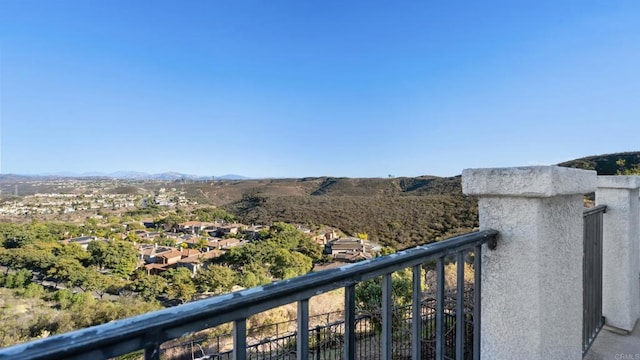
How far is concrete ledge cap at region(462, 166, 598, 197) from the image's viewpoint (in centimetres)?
135

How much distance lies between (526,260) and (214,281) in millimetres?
29261

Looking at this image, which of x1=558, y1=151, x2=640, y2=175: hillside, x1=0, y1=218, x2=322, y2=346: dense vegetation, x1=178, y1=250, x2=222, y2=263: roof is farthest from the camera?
x1=178, y1=250, x2=222, y2=263: roof

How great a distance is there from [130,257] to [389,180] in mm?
39552

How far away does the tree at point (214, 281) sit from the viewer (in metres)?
27.6

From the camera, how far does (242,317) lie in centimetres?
69

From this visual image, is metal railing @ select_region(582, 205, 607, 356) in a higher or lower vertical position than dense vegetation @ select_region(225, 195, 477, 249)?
higher

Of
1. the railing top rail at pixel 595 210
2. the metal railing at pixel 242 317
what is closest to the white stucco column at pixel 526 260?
the metal railing at pixel 242 317

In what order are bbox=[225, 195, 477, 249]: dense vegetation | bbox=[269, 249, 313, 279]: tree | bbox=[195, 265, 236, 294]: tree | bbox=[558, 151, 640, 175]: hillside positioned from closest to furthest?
bbox=[558, 151, 640, 175]: hillside < bbox=[195, 265, 236, 294]: tree < bbox=[225, 195, 477, 249]: dense vegetation < bbox=[269, 249, 313, 279]: tree

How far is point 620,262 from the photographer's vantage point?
2.91m

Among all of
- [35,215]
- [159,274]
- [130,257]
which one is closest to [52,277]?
[130,257]

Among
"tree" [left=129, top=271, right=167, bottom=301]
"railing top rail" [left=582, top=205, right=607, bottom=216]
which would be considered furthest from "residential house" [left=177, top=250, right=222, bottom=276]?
"railing top rail" [left=582, top=205, right=607, bottom=216]

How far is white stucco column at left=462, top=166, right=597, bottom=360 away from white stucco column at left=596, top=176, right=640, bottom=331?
1841 millimetres

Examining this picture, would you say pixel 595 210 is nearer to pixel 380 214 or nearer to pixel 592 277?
pixel 592 277

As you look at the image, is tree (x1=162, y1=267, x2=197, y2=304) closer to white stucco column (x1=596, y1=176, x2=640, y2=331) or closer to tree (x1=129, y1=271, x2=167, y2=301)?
tree (x1=129, y1=271, x2=167, y2=301)
